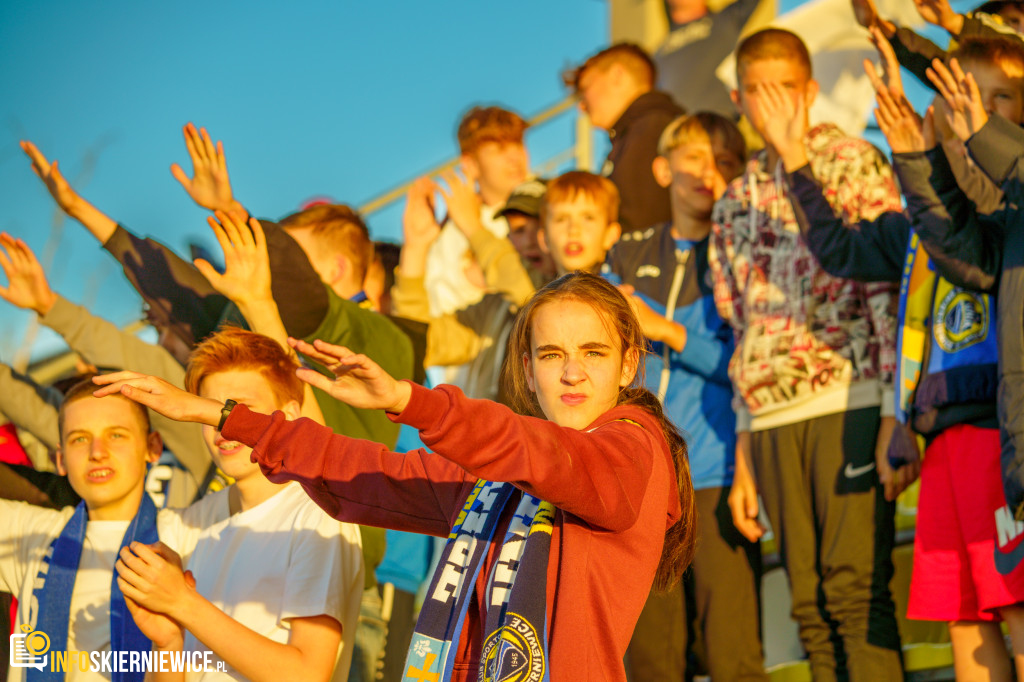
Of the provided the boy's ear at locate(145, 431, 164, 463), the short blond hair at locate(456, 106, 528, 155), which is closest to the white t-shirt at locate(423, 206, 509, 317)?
the short blond hair at locate(456, 106, 528, 155)

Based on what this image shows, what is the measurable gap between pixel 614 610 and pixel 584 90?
3526 millimetres

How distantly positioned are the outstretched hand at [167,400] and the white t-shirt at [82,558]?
1.18m

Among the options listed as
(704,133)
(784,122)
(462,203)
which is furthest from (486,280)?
(784,122)

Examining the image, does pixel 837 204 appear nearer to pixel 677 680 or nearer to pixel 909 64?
pixel 909 64

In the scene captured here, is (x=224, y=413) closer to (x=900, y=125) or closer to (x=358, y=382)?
(x=358, y=382)

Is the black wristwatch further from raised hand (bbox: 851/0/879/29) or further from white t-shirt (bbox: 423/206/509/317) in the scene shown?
white t-shirt (bbox: 423/206/509/317)

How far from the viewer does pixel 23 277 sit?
12.1 feet

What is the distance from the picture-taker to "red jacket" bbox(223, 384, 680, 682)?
1.67m

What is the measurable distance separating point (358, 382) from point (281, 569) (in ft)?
3.63

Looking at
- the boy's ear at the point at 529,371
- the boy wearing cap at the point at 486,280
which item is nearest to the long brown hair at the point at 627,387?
the boy's ear at the point at 529,371

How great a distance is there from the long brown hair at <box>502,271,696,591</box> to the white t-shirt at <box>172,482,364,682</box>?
2.23 feet

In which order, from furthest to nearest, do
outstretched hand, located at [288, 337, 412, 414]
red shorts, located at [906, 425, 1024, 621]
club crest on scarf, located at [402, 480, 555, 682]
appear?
red shorts, located at [906, 425, 1024, 621], club crest on scarf, located at [402, 480, 555, 682], outstretched hand, located at [288, 337, 412, 414]

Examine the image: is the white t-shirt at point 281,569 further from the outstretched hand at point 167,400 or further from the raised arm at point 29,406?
the raised arm at point 29,406

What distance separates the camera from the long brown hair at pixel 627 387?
7.08 feet
